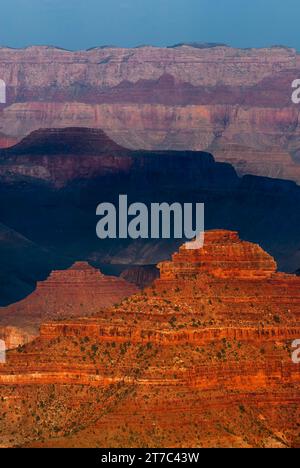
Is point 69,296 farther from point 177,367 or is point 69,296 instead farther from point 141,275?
point 177,367

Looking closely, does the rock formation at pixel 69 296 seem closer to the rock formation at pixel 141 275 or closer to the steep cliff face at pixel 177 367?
the rock formation at pixel 141 275

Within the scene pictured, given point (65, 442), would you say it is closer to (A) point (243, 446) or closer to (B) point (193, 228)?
(A) point (243, 446)

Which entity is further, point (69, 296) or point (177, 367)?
point (69, 296)

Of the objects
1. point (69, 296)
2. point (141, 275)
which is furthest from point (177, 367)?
point (141, 275)

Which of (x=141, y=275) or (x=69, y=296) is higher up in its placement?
(x=141, y=275)

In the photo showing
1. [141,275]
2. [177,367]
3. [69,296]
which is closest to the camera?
[177,367]

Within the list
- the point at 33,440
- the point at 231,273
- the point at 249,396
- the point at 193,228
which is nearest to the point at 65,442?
the point at 33,440

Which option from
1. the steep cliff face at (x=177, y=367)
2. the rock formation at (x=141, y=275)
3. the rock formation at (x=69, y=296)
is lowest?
the steep cliff face at (x=177, y=367)

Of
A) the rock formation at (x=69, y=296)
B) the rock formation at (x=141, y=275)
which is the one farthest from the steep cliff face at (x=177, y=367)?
the rock formation at (x=141, y=275)
